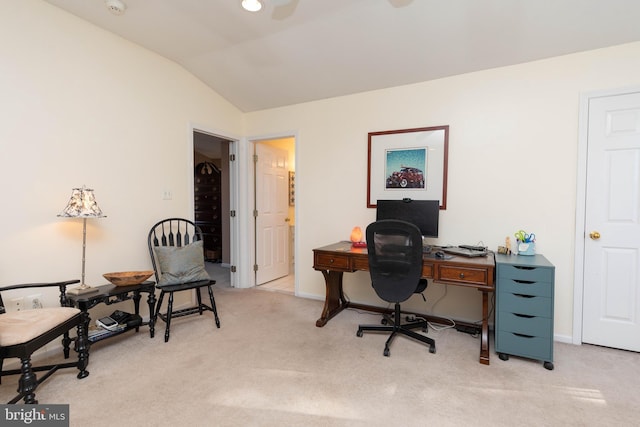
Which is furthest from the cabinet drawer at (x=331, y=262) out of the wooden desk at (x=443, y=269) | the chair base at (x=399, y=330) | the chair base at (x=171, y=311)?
the chair base at (x=171, y=311)

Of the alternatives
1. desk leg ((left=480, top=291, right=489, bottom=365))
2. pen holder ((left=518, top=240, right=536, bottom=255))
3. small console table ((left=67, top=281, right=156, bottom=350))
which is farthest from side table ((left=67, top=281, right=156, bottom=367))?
pen holder ((left=518, top=240, right=536, bottom=255))

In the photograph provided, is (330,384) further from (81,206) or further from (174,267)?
(81,206)

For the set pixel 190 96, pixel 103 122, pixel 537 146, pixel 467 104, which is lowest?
pixel 537 146

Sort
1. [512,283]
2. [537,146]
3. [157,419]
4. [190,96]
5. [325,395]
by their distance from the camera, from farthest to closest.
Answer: [190,96] < [537,146] < [512,283] < [325,395] < [157,419]

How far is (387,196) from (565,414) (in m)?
2.11

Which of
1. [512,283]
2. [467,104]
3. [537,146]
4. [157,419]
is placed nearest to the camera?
[157,419]

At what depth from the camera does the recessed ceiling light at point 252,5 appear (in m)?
2.21

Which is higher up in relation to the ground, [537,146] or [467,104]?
[467,104]

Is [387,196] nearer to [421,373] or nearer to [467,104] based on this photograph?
[467,104]

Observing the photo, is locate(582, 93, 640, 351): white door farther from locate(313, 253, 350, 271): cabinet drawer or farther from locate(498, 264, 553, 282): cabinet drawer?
locate(313, 253, 350, 271): cabinet drawer

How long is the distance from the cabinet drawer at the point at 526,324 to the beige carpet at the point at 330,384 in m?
0.24

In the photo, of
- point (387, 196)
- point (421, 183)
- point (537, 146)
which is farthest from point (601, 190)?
point (387, 196)

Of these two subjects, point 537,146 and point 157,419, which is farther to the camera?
point 537,146

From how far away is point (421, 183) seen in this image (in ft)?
9.99
